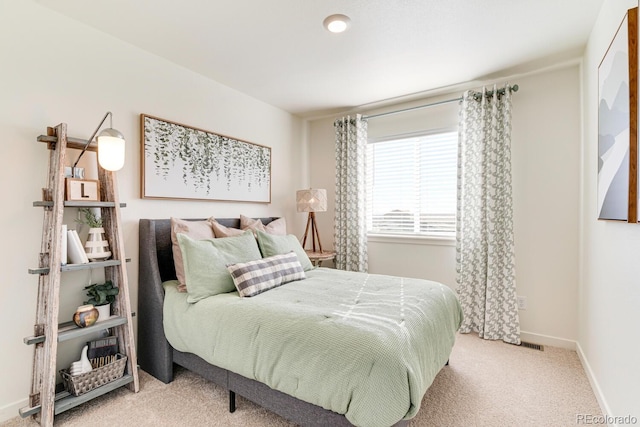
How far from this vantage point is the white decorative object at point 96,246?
2.00 metres

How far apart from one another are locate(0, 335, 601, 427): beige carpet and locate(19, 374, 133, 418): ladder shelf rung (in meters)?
0.10

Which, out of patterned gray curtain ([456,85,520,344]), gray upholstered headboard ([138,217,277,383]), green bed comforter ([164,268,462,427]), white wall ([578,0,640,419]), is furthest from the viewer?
patterned gray curtain ([456,85,520,344])

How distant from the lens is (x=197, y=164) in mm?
2809

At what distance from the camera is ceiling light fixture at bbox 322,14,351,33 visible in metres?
2.00

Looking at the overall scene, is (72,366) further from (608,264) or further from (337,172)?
(608,264)

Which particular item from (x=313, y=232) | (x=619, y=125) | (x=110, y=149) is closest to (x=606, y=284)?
(x=619, y=125)

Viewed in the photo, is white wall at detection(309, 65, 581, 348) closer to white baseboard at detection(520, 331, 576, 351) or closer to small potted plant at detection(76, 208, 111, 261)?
white baseboard at detection(520, 331, 576, 351)

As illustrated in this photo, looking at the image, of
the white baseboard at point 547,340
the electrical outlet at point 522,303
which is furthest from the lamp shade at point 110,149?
the white baseboard at point 547,340

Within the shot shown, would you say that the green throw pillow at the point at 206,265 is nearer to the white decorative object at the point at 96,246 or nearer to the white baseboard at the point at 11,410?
the white decorative object at the point at 96,246

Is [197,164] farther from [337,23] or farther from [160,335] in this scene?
[337,23]

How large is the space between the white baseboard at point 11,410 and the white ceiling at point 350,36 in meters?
2.47

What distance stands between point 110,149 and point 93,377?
143 centimetres

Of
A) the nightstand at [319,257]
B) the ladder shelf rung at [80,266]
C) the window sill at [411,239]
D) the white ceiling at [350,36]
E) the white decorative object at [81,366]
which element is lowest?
the white decorative object at [81,366]

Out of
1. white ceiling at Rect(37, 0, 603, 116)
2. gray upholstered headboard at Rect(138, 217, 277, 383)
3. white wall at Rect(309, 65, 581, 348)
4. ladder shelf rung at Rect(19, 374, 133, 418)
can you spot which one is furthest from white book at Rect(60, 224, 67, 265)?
white wall at Rect(309, 65, 581, 348)
